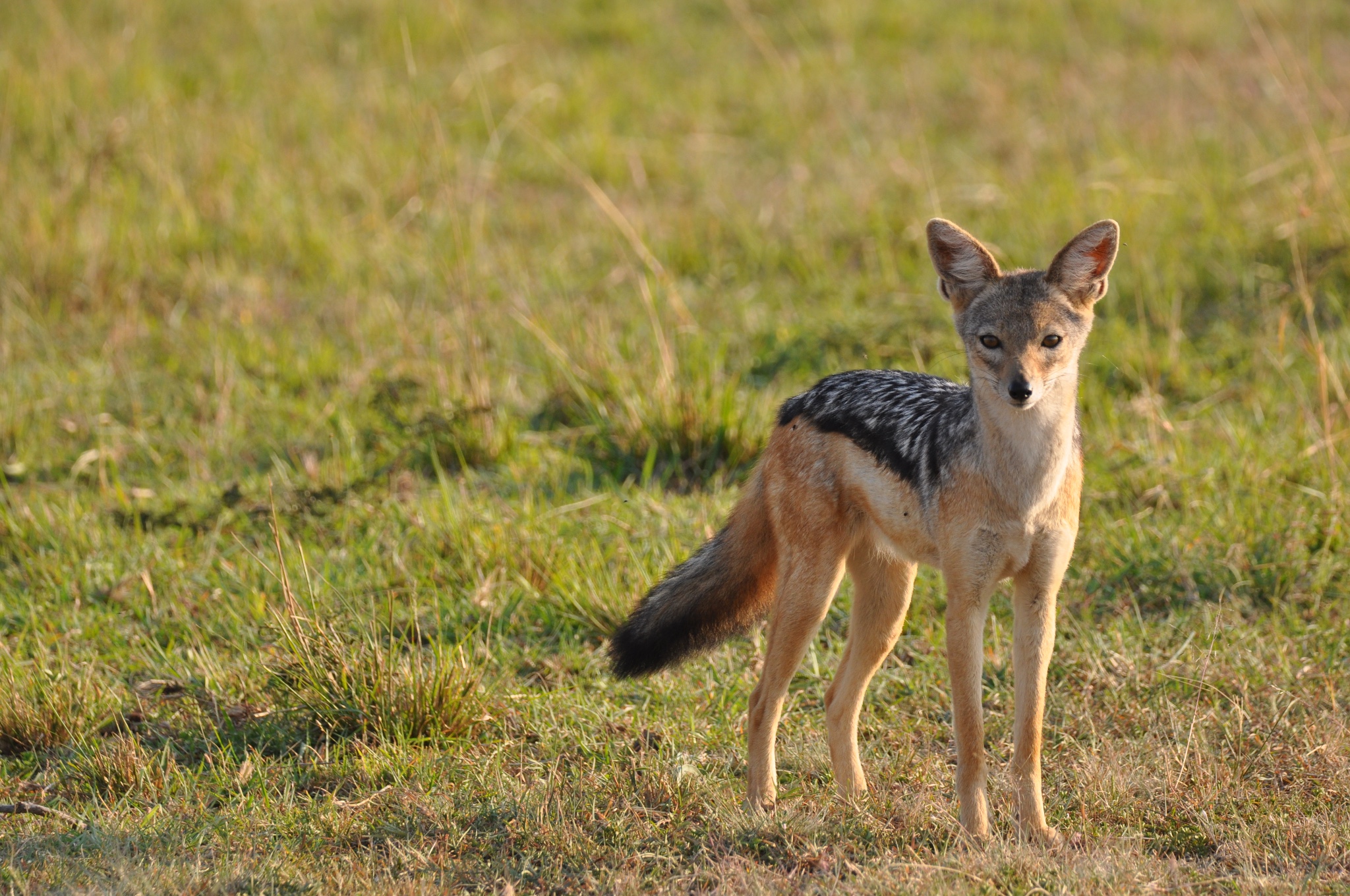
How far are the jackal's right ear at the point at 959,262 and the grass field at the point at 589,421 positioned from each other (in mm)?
1579

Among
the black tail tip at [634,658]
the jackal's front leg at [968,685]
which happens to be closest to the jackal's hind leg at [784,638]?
the black tail tip at [634,658]

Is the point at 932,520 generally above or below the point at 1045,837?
above

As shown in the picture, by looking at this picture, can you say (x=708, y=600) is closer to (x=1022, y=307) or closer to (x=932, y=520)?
A: (x=932, y=520)

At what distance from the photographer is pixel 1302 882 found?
142 inches

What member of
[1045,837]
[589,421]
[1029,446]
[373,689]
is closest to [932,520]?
[1029,446]

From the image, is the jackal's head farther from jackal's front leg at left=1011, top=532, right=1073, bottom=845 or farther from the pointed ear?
jackal's front leg at left=1011, top=532, right=1073, bottom=845

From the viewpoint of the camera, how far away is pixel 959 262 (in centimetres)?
409

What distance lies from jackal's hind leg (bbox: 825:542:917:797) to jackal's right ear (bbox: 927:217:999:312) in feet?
2.88

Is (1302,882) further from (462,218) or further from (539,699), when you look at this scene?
(462,218)

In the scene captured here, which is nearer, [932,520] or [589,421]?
[932,520]

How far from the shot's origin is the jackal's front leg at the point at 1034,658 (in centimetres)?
384

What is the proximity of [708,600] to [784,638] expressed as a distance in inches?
13.7

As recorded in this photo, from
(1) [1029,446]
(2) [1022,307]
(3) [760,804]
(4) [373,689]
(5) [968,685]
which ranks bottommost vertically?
(3) [760,804]

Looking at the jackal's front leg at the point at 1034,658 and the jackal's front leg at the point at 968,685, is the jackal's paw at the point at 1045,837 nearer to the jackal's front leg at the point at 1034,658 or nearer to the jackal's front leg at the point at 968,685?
the jackal's front leg at the point at 1034,658
